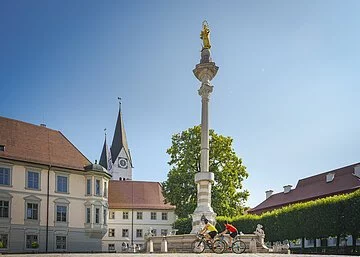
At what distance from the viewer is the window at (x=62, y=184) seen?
160ft

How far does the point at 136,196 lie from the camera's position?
73562 mm

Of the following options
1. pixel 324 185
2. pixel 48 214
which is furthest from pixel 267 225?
pixel 48 214

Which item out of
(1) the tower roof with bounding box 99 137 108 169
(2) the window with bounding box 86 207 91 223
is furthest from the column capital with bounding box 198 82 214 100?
(1) the tower roof with bounding box 99 137 108 169

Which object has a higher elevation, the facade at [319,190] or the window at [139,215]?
the facade at [319,190]

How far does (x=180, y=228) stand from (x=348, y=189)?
1886 centimetres

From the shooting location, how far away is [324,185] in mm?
60062

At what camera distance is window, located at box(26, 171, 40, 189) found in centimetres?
4634

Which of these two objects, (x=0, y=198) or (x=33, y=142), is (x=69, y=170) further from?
(x=0, y=198)

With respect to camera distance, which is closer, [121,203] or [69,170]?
[69,170]

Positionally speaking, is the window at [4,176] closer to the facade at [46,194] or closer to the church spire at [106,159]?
the facade at [46,194]

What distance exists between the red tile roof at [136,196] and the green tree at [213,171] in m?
21.4

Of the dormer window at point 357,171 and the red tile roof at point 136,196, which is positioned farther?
the red tile roof at point 136,196

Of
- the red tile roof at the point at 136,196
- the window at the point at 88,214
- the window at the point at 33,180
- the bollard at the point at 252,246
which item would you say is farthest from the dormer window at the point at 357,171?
the window at the point at 33,180

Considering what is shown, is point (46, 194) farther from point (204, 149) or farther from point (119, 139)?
point (119, 139)
